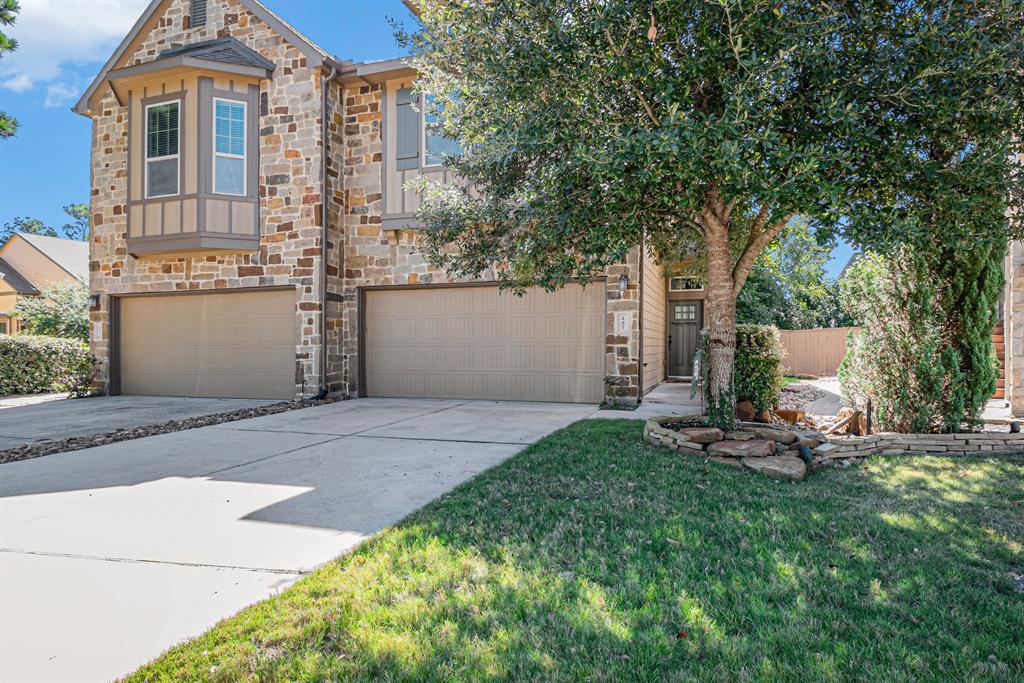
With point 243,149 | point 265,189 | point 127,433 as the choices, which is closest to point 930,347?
point 127,433

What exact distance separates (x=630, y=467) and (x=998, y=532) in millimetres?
2251

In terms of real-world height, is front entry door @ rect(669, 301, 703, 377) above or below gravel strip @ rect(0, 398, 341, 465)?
above

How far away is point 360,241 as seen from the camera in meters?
10.1

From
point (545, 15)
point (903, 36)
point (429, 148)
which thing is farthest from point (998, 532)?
point (429, 148)

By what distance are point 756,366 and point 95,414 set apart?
30.1 feet

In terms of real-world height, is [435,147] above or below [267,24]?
below

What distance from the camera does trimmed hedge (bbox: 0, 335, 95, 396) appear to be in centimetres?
1113

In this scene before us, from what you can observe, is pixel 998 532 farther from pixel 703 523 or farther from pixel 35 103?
pixel 35 103

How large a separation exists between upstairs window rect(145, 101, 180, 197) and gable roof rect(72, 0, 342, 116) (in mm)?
1350

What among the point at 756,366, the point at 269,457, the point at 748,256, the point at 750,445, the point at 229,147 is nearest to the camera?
the point at 750,445

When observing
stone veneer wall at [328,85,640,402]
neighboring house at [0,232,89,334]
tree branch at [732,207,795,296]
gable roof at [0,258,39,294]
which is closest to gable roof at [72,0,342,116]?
stone veneer wall at [328,85,640,402]

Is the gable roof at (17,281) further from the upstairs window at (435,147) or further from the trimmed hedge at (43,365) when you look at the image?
the upstairs window at (435,147)

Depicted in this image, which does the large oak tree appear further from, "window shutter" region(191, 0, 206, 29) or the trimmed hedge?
the trimmed hedge

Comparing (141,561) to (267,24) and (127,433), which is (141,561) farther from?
(267,24)
